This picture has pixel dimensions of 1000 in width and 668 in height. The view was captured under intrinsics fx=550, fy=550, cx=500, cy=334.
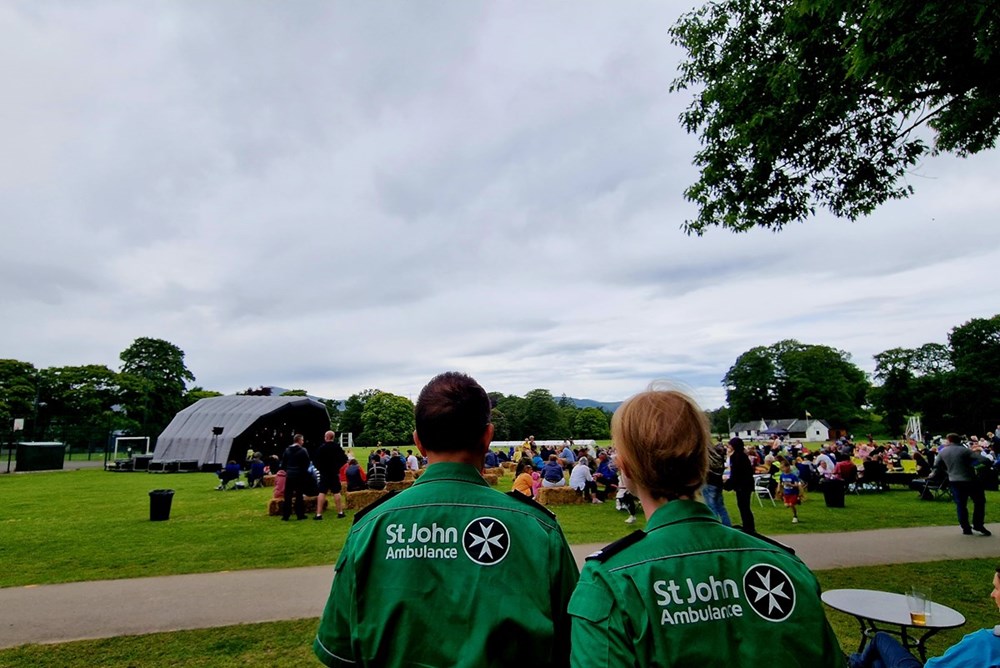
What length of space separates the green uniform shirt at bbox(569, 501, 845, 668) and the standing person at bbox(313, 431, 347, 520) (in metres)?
12.0

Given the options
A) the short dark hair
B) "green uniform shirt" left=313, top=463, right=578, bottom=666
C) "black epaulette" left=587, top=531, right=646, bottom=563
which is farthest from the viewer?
the short dark hair

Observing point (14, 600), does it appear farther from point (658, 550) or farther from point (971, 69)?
point (971, 69)

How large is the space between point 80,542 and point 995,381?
93.1 metres

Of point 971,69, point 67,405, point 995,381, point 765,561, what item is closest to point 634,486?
point 765,561

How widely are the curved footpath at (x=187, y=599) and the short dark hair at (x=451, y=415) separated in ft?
17.6

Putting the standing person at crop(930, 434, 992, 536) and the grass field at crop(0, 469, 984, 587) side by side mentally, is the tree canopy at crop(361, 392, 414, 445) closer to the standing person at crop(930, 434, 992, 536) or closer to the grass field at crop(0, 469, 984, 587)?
the grass field at crop(0, 469, 984, 587)

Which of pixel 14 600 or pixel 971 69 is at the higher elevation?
pixel 971 69

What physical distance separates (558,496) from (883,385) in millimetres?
96941

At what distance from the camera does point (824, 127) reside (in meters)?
8.22

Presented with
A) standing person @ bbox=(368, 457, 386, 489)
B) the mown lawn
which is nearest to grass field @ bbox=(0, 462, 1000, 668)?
the mown lawn

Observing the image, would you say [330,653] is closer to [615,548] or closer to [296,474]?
Answer: [615,548]

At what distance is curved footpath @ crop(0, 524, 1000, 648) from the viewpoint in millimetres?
5941

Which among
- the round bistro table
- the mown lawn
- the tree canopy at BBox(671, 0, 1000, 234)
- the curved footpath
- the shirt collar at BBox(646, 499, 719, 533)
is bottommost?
the curved footpath

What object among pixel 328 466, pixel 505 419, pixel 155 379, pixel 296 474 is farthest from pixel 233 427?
pixel 505 419
